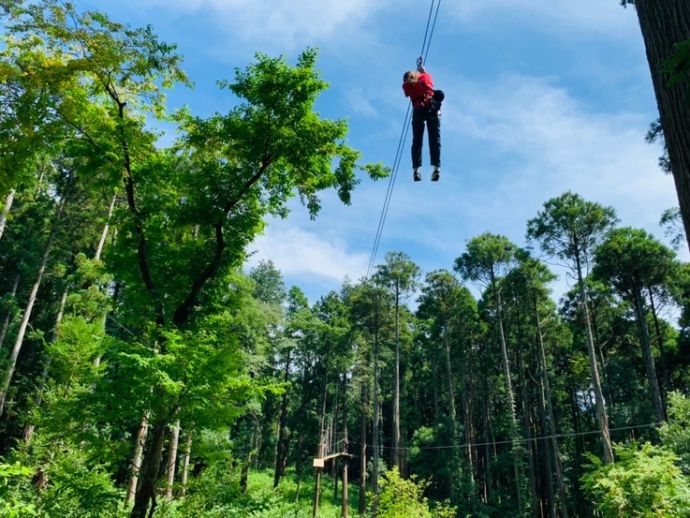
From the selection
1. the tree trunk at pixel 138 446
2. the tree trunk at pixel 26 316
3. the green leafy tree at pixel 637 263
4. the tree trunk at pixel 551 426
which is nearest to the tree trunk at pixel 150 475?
the tree trunk at pixel 138 446

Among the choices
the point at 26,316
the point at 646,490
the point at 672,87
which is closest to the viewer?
the point at 672,87

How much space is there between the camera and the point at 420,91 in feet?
17.5

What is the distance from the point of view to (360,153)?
9.30m

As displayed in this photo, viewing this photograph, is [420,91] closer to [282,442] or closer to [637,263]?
[637,263]

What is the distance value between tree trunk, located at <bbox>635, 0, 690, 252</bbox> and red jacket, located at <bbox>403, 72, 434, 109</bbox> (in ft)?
9.42

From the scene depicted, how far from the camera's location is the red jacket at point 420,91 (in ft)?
17.4

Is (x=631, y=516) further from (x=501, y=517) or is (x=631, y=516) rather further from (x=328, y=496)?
(x=328, y=496)

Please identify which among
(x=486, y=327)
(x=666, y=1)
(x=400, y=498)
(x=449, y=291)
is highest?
(x=449, y=291)

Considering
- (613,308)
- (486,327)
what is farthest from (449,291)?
(613,308)

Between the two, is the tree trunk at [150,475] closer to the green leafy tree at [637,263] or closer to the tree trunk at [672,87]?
the tree trunk at [672,87]

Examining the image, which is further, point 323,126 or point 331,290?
point 331,290

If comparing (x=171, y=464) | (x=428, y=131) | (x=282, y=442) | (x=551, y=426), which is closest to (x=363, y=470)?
(x=282, y=442)

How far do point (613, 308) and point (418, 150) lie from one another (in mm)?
27171

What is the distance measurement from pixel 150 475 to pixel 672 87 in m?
7.89
